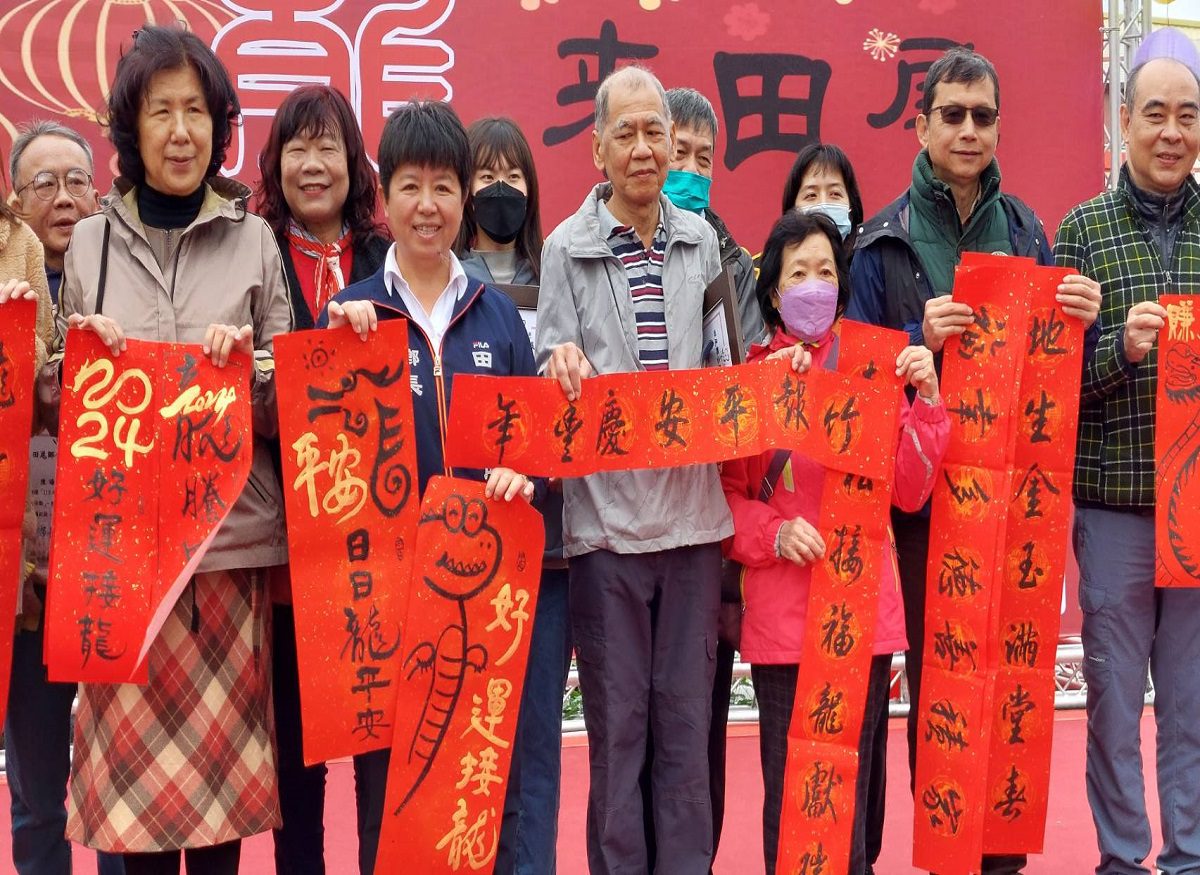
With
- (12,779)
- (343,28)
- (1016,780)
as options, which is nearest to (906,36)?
(343,28)

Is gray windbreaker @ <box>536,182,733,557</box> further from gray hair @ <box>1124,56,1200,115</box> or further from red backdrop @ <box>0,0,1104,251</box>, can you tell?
red backdrop @ <box>0,0,1104,251</box>

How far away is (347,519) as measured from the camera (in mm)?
2471

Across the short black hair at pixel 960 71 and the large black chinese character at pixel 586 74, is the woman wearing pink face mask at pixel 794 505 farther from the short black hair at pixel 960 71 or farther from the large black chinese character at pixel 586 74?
the large black chinese character at pixel 586 74

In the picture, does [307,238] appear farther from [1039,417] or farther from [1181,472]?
[1181,472]

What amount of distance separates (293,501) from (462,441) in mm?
343

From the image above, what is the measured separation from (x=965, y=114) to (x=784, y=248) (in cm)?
63

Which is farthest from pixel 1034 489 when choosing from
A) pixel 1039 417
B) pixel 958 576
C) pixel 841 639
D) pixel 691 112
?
pixel 691 112

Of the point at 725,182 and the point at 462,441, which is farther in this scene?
the point at 725,182

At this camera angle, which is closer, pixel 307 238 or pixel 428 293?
pixel 428 293

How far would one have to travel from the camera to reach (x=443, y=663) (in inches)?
97.9

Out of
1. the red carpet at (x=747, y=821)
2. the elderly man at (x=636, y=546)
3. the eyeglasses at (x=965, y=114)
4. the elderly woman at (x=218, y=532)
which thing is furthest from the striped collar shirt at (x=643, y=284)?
the red carpet at (x=747, y=821)

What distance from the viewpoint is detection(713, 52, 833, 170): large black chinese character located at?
16.5ft

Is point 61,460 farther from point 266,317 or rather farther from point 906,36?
point 906,36

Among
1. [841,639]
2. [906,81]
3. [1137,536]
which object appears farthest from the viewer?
[906,81]
